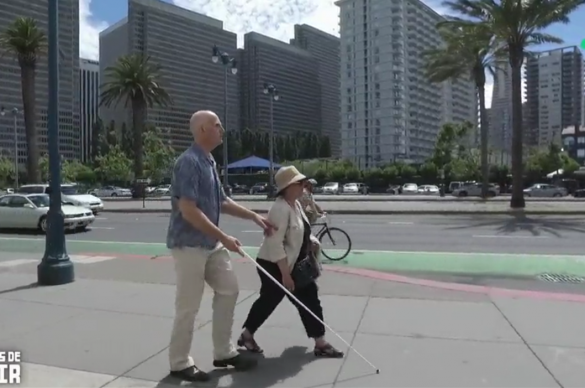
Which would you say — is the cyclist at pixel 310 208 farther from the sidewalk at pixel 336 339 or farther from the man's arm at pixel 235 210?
the man's arm at pixel 235 210

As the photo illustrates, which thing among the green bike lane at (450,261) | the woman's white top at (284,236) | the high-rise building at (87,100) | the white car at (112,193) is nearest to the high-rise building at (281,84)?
the high-rise building at (87,100)

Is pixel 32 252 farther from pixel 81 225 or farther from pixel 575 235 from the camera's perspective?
pixel 575 235

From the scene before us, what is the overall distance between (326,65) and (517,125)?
134428 millimetres

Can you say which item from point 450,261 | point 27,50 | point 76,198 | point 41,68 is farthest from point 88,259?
point 41,68

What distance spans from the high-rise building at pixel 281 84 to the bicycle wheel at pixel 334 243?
2718 inches

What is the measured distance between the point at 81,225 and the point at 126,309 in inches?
546

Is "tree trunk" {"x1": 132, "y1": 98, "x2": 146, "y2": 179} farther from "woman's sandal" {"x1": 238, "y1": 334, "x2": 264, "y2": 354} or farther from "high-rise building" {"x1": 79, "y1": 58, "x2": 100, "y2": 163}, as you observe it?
"woman's sandal" {"x1": 238, "y1": 334, "x2": 264, "y2": 354}

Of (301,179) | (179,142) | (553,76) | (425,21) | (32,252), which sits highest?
(425,21)

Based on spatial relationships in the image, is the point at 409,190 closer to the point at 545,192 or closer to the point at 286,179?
the point at 545,192

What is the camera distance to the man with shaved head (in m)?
4.35

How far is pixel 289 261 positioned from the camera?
5.02m

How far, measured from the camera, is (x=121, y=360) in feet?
16.6

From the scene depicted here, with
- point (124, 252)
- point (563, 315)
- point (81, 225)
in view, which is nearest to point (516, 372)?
point (563, 315)

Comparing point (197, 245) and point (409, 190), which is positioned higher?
point (197, 245)
